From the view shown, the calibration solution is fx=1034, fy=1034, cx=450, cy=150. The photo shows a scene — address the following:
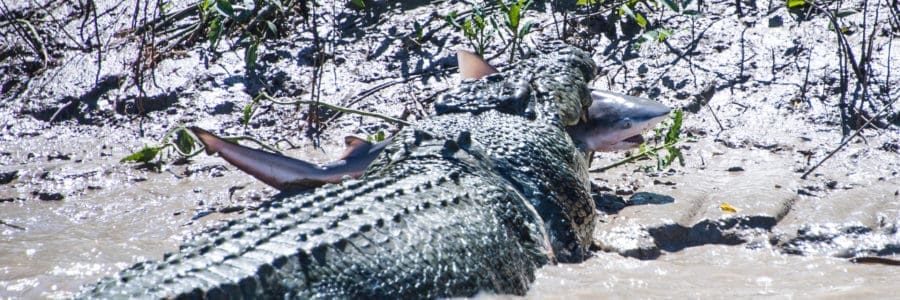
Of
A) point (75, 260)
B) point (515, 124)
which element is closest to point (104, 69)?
point (75, 260)

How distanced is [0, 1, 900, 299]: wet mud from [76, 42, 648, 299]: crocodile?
23cm

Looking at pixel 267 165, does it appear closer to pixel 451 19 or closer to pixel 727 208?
pixel 451 19

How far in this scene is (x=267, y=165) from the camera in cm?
471

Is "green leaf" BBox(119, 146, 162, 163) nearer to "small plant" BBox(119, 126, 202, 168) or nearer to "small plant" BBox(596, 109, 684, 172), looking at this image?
"small plant" BBox(119, 126, 202, 168)

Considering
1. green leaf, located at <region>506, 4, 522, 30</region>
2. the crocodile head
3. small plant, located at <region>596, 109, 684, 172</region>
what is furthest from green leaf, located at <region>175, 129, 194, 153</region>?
small plant, located at <region>596, 109, 684, 172</region>

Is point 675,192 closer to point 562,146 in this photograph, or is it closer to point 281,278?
point 562,146

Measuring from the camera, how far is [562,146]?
14.1 ft

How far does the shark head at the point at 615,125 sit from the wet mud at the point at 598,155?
0.73 feet

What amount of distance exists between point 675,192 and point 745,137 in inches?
35.1

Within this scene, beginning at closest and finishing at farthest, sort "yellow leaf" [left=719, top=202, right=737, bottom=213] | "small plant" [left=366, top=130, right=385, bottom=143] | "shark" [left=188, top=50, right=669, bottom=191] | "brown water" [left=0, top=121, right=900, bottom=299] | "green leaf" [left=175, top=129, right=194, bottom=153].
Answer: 1. "brown water" [left=0, top=121, right=900, bottom=299]
2. "yellow leaf" [left=719, top=202, right=737, bottom=213]
3. "shark" [left=188, top=50, right=669, bottom=191]
4. "small plant" [left=366, top=130, right=385, bottom=143]
5. "green leaf" [left=175, top=129, right=194, bottom=153]

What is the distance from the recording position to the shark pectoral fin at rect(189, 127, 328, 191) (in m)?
4.66

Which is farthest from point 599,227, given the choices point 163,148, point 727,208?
point 163,148

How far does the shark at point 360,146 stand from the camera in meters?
4.63

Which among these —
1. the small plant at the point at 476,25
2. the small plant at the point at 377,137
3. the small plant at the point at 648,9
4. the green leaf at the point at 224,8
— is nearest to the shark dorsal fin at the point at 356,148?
the small plant at the point at 377,137
